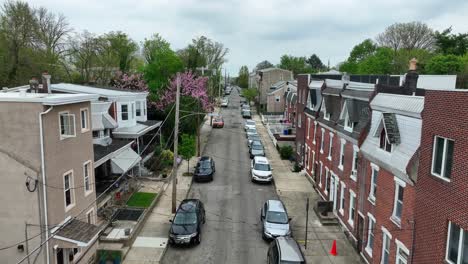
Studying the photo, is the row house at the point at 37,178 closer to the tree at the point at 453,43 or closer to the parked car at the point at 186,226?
the parked car at the point at 186,226

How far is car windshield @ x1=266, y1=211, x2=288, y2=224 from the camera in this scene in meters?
21.5

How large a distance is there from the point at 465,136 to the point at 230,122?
58717mm

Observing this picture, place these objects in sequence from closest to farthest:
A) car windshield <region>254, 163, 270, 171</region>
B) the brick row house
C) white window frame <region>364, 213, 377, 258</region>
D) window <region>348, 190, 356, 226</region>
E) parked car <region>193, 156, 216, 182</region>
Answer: the brick row house < white window frame <region>364, 213, 377, 258</region> < window <region>348, 190, 356, 226</region> < parked car <region>193, 156, 216, 182</region> < car windshield <region>254, 163, 270, 171</region>

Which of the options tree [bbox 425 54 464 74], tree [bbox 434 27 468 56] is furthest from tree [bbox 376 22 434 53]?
tree [bbox 425 54 464 74]

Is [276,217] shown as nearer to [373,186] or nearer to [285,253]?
[285,253]

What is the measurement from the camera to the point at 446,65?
4697 centimetres

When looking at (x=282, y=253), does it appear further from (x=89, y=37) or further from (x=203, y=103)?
(x=89, y=37)

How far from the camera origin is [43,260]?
14.8 metres

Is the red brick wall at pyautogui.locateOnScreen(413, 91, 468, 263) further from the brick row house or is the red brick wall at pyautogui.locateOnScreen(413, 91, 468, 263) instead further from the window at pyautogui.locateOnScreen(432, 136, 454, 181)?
the window at pyautogui.locateOnScreen(432, 136, 454, 181)

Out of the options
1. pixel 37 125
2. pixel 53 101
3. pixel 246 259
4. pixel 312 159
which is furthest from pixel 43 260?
pixel 312 159

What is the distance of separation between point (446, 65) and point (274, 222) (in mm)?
38546

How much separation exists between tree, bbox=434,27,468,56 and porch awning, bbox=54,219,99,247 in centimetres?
6031

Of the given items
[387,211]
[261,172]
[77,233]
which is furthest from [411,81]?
[77,233]

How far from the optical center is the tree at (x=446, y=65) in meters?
46.6
